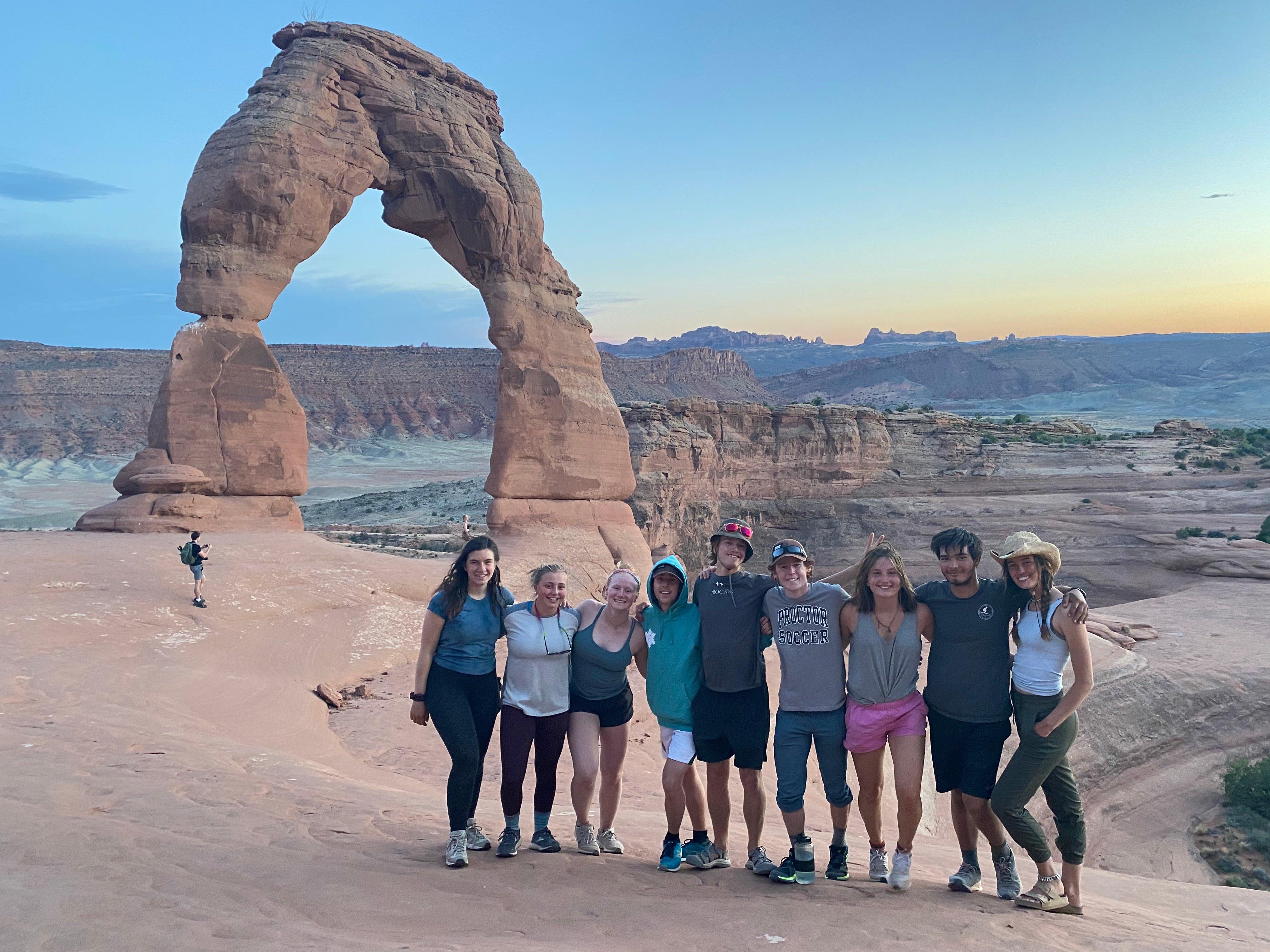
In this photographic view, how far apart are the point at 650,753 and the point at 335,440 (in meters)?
69.8

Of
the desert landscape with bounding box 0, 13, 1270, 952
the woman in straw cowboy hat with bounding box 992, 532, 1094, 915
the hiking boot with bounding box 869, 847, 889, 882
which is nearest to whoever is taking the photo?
the desert landscape with bounding box 0, 13, 1270, 952

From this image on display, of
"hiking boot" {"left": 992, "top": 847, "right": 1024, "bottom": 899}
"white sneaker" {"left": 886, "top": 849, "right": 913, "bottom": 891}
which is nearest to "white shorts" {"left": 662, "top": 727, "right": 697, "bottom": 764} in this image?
"white sneaker" {"left": 886, "top": 849, "right": 913, "bottom": 891}

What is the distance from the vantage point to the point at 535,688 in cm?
481

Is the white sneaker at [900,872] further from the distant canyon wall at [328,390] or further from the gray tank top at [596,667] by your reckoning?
the distant canyon wall at [328,390]

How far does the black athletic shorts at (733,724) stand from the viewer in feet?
15.5

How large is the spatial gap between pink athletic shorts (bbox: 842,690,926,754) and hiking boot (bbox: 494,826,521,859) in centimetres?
196

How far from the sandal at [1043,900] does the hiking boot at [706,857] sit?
1.57 meters

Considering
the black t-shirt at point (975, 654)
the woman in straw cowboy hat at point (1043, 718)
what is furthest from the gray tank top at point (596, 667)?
the woman in straw cowboy hat at point (1043, 718)

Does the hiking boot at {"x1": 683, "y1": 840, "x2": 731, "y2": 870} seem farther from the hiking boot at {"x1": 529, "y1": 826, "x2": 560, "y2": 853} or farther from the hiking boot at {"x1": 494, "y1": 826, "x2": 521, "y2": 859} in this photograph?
the hiking boot at {"x1": 494, "y1": 826, "x2": 521, "y2": 859}

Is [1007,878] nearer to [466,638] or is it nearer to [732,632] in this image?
[732,632]

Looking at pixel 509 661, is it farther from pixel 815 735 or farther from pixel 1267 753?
pixel 1267 753

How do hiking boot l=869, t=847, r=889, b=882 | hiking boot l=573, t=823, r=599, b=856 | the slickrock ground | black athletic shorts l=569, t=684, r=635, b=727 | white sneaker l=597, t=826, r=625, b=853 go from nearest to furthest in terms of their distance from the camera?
the slickrock ground, hiking boot l=869, t=847, r=889, b=882, black athletic shorts l=569, t=684, r=635, b=727, hiking boot l=573, t=823, r=599, b=856, white sneaker l=597, t=826, r=625, b=853

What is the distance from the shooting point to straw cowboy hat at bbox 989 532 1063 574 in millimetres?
4422

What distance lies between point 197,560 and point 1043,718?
10380 millimetres
